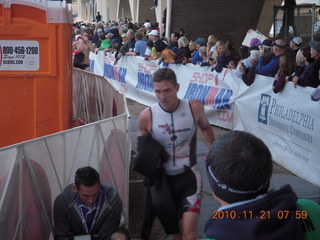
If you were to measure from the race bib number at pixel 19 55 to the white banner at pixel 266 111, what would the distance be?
4055 mm

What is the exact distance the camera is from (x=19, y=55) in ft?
23.1

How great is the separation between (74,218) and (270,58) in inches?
244

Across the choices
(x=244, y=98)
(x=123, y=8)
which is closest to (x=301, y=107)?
(x=244, y=98)

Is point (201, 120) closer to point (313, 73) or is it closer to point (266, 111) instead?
point (313, 73)

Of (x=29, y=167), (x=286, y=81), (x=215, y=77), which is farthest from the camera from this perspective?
(x=215, y=77)

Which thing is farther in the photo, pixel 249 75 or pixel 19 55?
pixel 249 75

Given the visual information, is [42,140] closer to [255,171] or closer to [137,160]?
[137,160]

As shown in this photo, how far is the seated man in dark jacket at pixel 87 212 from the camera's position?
4699 millimetres

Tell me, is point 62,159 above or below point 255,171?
below

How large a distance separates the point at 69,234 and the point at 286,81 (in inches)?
204

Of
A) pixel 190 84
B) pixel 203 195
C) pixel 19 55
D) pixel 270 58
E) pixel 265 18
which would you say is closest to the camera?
pixel 19 55

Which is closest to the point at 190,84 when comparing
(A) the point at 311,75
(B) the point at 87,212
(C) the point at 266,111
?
(C) the point at 266,111

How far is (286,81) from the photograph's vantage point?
8742mm

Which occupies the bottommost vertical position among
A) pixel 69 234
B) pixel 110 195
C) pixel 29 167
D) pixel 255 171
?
pixel 69 234
